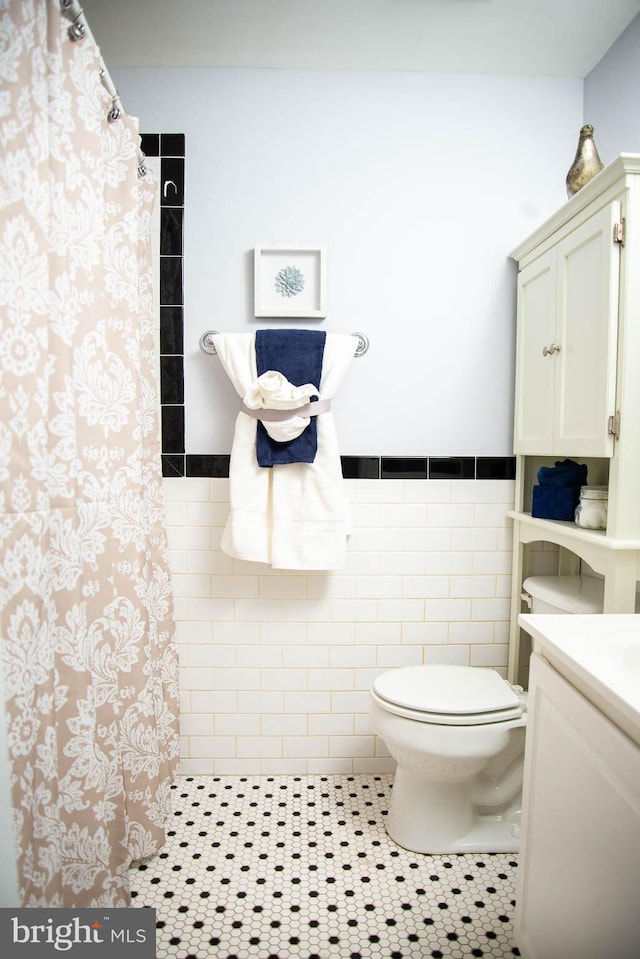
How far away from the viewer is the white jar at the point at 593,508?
143cm

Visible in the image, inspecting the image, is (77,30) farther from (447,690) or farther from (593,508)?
(447,690)

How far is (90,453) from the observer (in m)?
1.15

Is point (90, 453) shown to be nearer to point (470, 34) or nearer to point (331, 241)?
point (331, 241)

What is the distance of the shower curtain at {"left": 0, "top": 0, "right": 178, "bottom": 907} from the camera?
925 millimetres

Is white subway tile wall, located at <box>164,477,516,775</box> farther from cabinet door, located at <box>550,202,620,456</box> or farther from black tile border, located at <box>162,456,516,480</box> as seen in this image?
cabinet door, located at <box>550,202,620,456</box>

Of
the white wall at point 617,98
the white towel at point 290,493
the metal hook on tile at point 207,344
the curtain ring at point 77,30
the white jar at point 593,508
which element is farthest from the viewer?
the metal hook on tile at point 207,344

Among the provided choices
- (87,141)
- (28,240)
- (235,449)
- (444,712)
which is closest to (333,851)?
(444,712)

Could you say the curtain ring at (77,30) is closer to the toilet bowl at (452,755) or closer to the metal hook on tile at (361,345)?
the metal hook on tile at (361,345)

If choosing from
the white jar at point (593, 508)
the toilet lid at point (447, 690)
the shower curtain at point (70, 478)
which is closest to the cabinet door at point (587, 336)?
the white jar at point (593, 508)

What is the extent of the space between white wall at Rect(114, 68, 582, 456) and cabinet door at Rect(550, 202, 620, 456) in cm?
36

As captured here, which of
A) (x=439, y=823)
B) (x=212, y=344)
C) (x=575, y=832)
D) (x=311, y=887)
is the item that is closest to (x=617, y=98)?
(x=212, y=344)

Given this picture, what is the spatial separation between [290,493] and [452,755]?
0.91 meters

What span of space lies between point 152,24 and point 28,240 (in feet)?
3.97

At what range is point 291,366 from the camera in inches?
65.6
